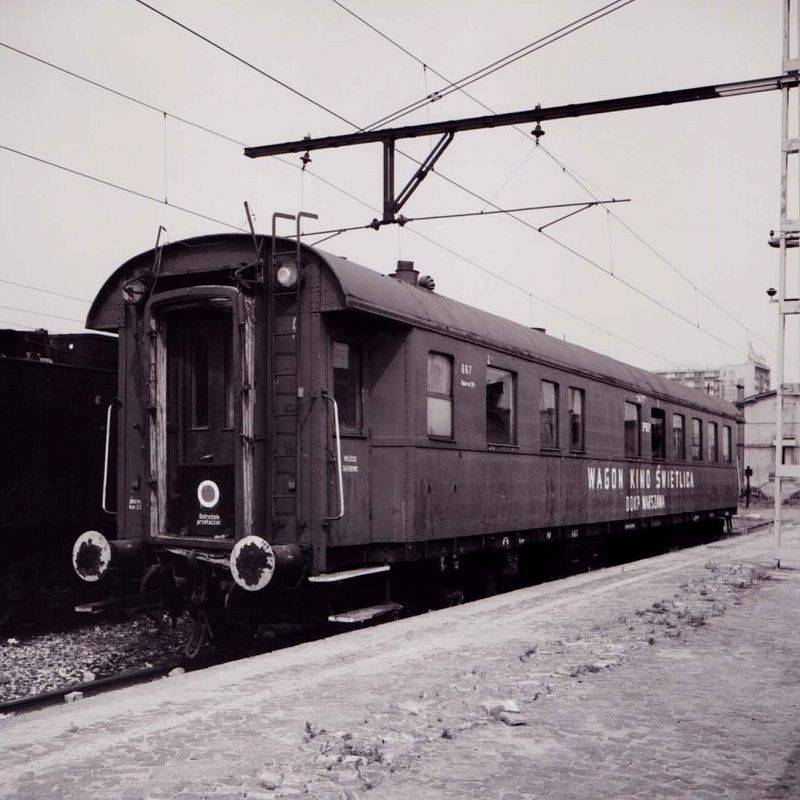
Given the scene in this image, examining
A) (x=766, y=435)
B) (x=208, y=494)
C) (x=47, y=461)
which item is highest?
(x=766, y=435)

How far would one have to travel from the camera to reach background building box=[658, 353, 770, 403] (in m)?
74.9

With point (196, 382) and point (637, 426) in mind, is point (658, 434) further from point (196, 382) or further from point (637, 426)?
point (196, 382)

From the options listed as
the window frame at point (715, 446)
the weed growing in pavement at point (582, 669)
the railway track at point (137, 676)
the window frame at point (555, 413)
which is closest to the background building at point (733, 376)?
the window frame at point (715, 446)

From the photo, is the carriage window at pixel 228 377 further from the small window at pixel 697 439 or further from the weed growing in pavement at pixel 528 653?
the small window at pixel 697 439

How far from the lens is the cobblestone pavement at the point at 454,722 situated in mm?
4102

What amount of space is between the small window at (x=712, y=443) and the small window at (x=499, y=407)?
10533mm

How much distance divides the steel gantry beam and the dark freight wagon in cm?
349

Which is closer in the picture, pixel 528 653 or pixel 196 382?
pixel 528 653

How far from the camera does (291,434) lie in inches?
330

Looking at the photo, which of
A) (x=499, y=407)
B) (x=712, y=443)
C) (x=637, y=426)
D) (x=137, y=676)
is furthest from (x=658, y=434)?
(x=137, y=676)

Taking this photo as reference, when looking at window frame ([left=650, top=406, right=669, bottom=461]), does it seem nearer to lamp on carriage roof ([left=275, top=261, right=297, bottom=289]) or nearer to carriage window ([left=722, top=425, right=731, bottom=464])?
carriage window ([left=722, top=425, right=731, bottom=464])

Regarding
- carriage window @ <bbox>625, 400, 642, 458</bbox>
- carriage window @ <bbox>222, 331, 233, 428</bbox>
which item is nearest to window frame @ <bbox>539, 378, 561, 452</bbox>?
carriage window @ <bbox>625, 400, 642, 458</bbox>

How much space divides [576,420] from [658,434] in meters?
4.44

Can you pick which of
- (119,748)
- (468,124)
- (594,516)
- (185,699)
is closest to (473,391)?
(468,124)
